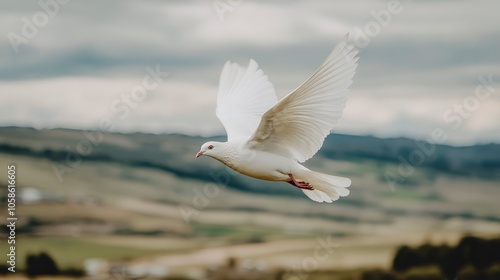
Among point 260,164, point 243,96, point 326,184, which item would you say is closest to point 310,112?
point 260,164

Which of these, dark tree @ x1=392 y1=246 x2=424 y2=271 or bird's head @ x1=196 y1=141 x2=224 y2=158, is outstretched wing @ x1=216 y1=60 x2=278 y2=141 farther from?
dark tree @ x1=392 y1=246 x2=424 y2=271

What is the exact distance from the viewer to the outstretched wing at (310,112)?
6.62 metres

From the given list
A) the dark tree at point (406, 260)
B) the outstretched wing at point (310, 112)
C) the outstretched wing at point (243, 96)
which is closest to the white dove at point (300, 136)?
the outstretched wing at point (310, 112)

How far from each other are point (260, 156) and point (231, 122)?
1.29m

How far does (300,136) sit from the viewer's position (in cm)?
734

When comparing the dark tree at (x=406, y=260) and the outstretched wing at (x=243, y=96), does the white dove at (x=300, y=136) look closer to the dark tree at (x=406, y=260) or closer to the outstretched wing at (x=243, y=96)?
the outstretched wing at (x=243, y=96)

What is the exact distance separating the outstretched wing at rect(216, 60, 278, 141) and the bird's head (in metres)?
0.89

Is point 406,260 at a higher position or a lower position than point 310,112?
higher

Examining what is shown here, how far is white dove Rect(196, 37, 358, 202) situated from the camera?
6672 millimetres

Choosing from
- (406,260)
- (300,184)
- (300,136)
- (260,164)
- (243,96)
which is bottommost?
(300,184)

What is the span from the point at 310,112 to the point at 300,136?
1.19 feet

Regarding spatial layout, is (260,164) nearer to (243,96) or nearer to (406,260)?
(243,96)

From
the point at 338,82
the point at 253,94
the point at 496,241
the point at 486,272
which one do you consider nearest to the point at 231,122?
the point at 253,94

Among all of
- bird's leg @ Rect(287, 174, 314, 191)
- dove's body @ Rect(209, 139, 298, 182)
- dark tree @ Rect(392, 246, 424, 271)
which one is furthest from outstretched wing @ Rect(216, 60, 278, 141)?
dark tree @ Rect(392, 246, 424, 271)
